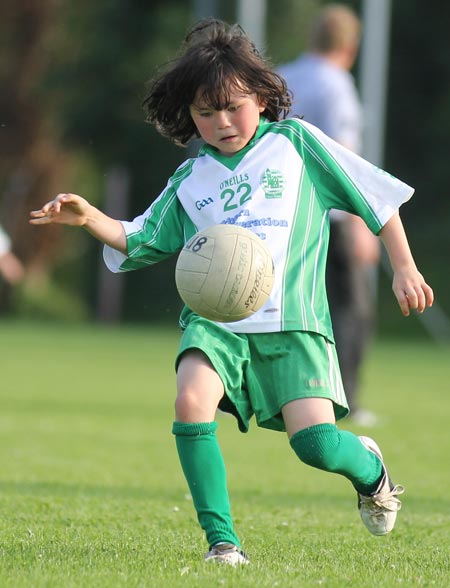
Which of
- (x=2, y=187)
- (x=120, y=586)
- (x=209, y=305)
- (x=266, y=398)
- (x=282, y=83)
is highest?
(x=282, y=83)

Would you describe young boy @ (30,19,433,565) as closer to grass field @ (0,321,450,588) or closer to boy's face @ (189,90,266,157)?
boy's face @ (189,90,266,157)

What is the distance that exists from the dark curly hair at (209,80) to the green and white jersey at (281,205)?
0.13m

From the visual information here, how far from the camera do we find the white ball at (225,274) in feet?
13.6

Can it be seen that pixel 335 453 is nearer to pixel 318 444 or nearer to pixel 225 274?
pixel 318 444

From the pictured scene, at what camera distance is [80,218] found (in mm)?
4375

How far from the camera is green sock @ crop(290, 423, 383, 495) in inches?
165

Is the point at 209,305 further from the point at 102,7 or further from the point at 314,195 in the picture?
the point at 102,7

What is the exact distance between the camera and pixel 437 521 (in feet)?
17.7

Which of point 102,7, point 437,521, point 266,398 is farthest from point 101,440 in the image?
point 102,7

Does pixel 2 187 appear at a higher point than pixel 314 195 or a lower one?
lower

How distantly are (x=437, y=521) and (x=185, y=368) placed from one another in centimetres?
171

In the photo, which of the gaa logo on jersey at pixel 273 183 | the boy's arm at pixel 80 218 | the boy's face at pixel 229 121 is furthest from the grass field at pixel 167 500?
the boy's face at pixel 229 121

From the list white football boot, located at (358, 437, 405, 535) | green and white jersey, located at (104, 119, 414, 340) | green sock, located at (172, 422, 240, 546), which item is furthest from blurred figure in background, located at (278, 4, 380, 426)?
green sock, located at (172, 422, 240, 546)

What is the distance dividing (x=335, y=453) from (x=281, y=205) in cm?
88
